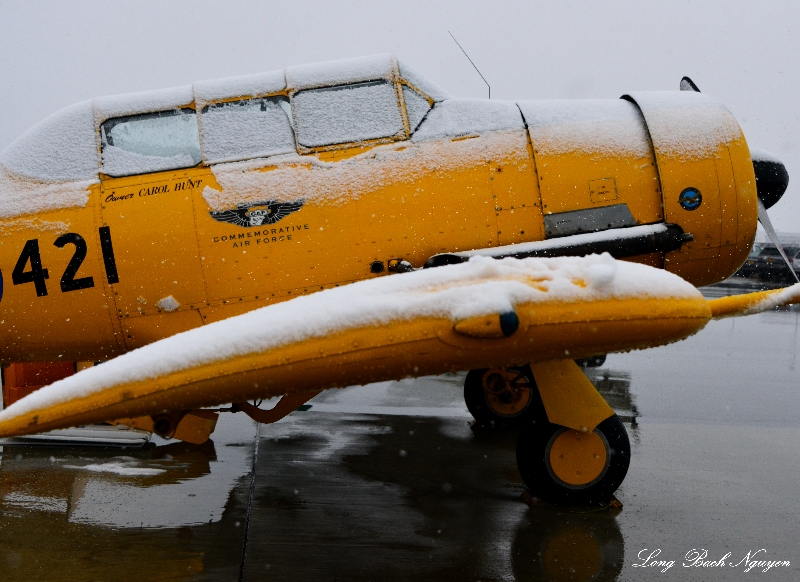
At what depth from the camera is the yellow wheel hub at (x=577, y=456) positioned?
181 inches

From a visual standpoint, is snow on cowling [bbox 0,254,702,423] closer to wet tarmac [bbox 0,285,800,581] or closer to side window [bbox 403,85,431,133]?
wet tarmac [bbox 0,285,800,581]

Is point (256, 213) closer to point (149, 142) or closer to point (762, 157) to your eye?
point (149, 142)

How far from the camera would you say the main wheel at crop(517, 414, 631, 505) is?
4.60 m

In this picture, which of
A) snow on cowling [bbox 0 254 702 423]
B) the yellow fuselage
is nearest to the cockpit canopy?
the yellow fuselage

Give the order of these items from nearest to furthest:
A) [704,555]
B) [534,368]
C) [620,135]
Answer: [704,555]
[534,368]
[620,135]

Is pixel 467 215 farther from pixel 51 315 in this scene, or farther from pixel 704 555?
pixel 51 315

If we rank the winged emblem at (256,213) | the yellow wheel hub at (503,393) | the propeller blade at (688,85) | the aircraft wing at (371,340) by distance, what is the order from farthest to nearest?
the yellow wheel hub at (503,393)
the propeller blade at (688,85)
the winged emblem at (256,213)
the aircraft wing at (371,340)

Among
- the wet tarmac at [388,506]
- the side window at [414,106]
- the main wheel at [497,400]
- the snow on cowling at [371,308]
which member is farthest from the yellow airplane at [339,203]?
the main wheel at [497,400]

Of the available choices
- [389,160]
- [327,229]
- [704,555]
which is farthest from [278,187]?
[704,555]

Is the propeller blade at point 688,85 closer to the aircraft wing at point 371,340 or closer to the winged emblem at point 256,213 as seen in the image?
the aircraft wing at point 371,340

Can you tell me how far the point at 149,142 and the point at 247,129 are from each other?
0.66 metres

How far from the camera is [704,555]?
4.11 metres

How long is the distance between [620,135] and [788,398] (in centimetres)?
519

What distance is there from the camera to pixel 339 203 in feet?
15.3
